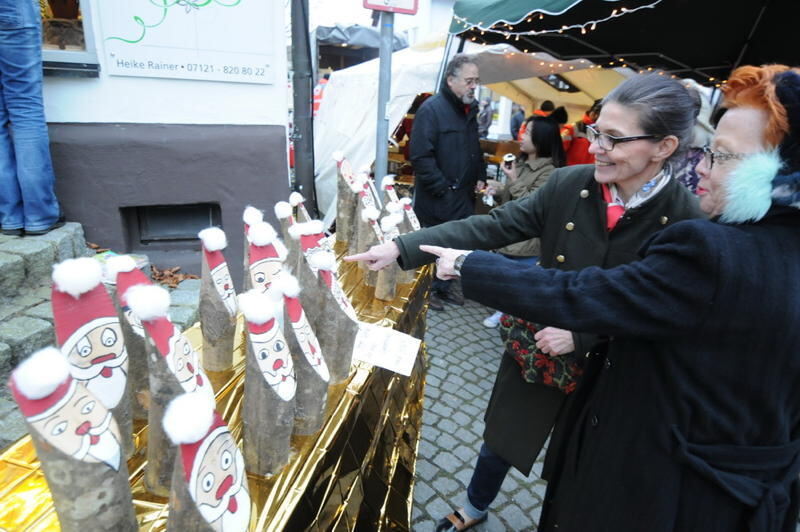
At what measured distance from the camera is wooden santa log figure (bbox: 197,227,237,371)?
1.19m

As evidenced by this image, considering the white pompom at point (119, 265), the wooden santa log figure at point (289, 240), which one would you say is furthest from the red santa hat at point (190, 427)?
the wooden santa log figure at point (289, 240)

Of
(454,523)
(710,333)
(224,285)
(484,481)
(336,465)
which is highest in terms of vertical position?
(710,333)


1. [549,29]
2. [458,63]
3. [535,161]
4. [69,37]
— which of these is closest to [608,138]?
[535,161]

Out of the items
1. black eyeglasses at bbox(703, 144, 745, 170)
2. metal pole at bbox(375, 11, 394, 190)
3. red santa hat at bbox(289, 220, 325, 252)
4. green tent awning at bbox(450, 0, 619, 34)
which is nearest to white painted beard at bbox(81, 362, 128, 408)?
red santa hat at bbox(289, 220, 325, 252)

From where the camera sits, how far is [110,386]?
931 mm

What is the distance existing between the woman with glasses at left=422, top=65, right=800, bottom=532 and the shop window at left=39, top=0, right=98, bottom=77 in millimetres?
3191

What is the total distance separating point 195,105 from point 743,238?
12.0 ft

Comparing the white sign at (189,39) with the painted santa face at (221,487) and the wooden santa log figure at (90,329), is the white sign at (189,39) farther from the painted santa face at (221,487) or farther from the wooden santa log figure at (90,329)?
the painted santa face at (221,487)

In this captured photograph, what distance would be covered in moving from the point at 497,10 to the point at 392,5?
1.14m

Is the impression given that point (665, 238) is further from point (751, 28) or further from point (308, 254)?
point (751, 28)

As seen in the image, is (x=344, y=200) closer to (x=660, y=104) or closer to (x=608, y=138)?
(x=608, y=138)

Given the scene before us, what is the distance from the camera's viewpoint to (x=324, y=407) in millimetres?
1216

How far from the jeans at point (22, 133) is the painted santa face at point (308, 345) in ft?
8.05

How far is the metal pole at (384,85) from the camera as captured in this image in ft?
11.9
